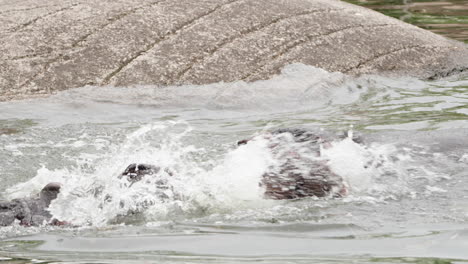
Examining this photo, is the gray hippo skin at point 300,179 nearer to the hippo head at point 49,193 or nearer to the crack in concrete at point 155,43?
the hippo head at point 49,193

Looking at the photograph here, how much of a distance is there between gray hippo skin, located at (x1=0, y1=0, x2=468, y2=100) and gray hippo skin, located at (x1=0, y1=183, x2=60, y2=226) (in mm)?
2679

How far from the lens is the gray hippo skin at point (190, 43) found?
7066mm

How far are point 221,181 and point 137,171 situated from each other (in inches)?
21.1

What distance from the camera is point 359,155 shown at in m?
4.73

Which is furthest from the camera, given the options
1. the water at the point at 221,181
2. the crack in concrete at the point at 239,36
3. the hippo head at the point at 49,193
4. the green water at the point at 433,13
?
the green water at the point at 433,13

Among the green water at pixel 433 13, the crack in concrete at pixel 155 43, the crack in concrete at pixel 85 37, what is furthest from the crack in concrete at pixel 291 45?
the green water at pixel 433 13

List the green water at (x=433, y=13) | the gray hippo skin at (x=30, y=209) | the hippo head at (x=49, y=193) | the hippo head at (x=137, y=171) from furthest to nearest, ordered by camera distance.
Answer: the green water at (x=433, y=13)
the hippo head at (x=137, y=171)
the hippo head at (x=49, y=193)
the gray hippo skin at (x=30, y=209)

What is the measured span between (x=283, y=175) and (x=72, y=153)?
5.07 feet

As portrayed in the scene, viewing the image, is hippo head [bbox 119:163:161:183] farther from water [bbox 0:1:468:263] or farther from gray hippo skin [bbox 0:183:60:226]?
gray hippo skin [bbox 0:183:60:226]

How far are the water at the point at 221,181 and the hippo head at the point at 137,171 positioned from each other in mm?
47

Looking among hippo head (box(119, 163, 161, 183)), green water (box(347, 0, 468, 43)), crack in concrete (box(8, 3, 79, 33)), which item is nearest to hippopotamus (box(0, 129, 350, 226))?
hippo head (box(119, 163, 161, 183))

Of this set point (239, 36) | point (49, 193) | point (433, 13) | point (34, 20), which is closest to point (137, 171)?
point (49, 193)

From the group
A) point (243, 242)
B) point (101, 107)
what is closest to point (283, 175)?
point (243, 242)

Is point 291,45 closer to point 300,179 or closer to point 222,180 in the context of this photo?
point 222,180
